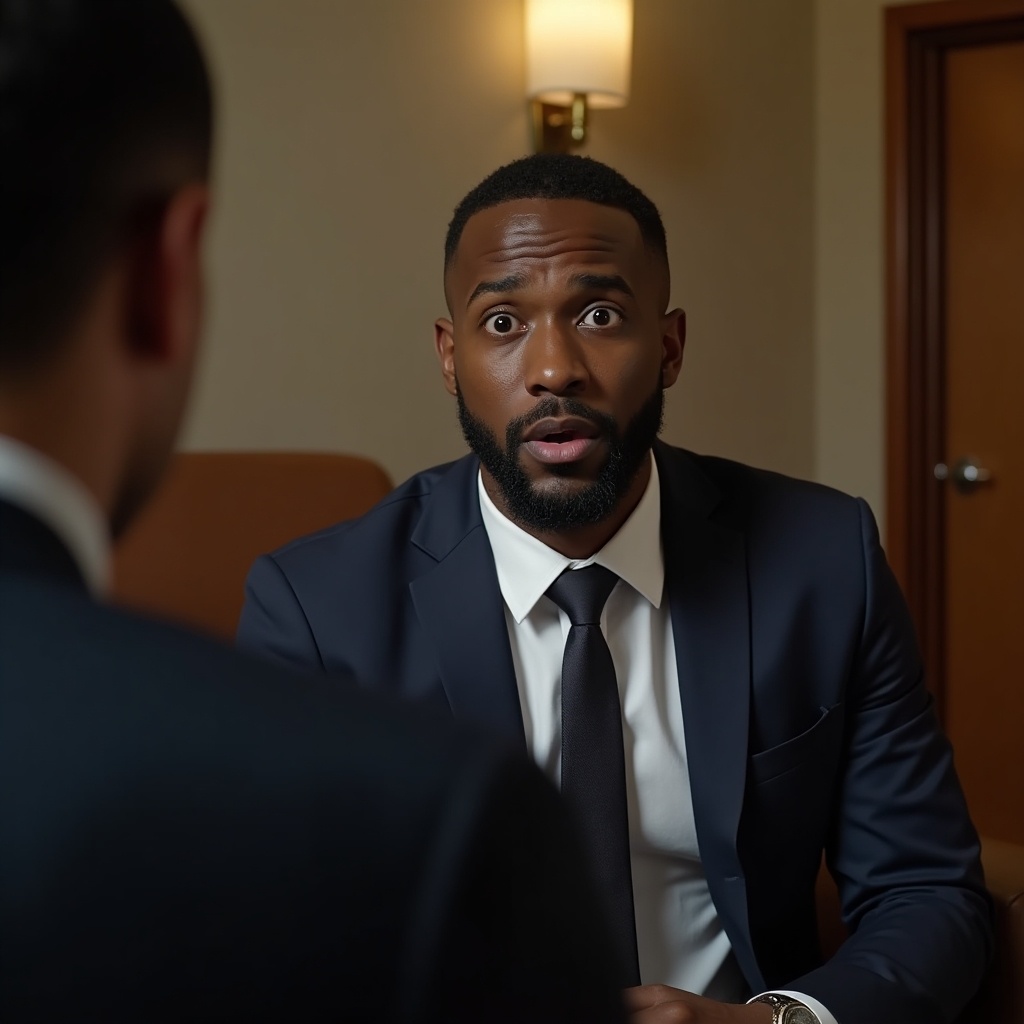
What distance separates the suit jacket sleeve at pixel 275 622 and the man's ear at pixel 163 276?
0.94 meters

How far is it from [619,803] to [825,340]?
264 centimetres

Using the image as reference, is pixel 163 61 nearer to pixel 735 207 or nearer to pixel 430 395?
pixel 430 395

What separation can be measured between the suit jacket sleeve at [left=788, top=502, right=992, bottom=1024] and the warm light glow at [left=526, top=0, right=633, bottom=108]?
1.37 meters

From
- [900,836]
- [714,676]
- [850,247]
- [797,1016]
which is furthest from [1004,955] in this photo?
[850,247]

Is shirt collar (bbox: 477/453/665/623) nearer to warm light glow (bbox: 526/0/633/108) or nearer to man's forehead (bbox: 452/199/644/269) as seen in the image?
man's forehead (bbox: 452/199/644/269)

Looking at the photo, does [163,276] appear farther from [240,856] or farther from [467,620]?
[467,620]

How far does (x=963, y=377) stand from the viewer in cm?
359

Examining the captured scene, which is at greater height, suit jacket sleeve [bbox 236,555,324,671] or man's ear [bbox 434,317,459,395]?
man's ear [bbox 434,317,459,395]

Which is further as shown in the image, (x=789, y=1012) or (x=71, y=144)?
(x=789, y=1012)

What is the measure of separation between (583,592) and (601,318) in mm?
291

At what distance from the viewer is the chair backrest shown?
59.9 inches

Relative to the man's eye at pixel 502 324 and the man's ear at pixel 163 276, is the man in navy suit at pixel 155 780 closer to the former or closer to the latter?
the man's ear at pixel 163 276

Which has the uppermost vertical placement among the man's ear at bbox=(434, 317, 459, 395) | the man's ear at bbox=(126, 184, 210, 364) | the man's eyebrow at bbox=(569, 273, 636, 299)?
the man's eyebrow at bbox=(569, 273, 636, 299)

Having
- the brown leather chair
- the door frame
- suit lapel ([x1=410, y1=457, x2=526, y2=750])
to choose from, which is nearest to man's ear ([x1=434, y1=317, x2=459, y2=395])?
suit lapel ([x1=410, y1=457, x2=526, y2=750])
